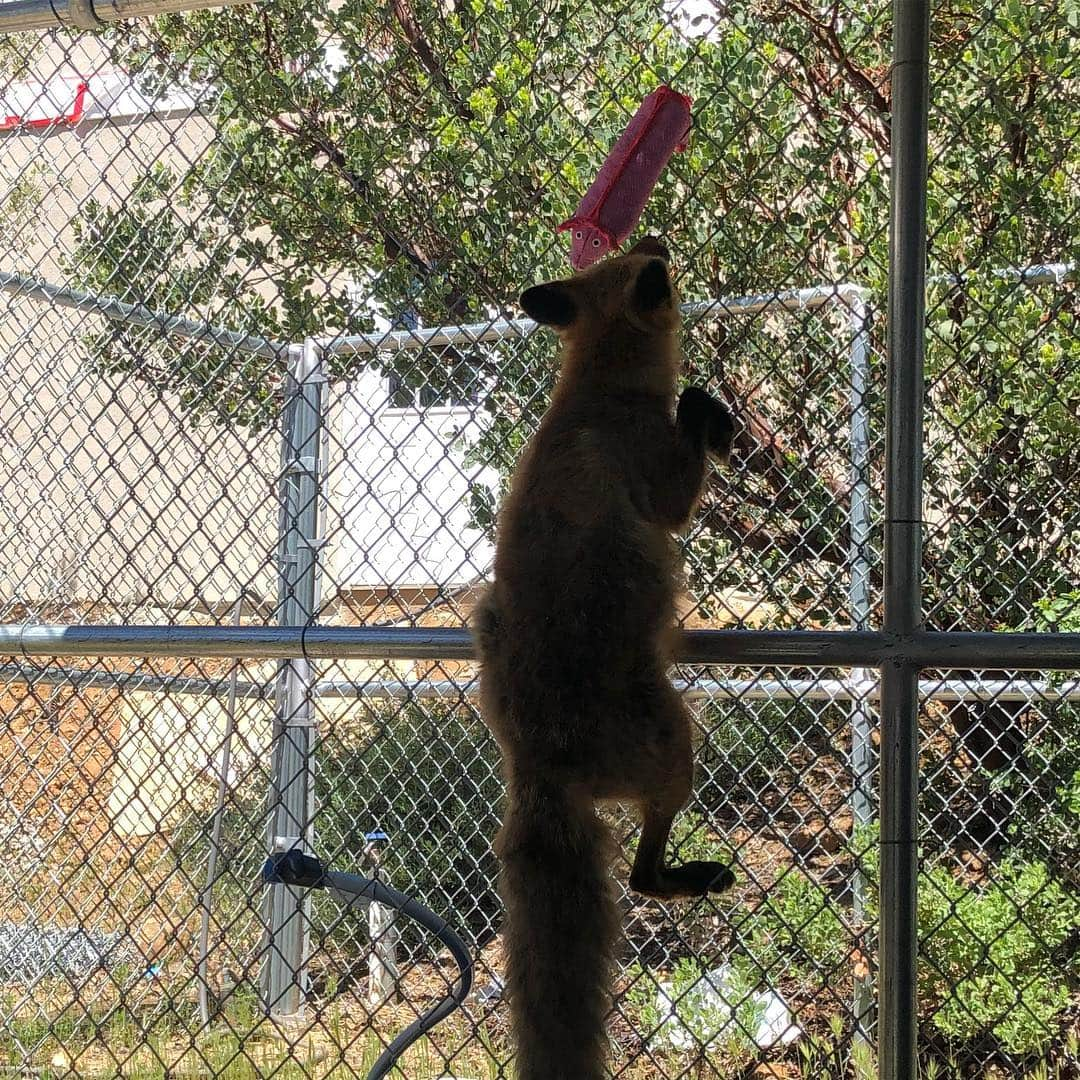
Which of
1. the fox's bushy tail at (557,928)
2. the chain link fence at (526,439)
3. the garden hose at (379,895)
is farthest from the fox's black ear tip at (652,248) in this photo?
the garden hose at (379,895)

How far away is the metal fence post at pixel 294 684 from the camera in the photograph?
183 inches

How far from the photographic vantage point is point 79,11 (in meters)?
3.16

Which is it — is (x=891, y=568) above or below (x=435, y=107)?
below

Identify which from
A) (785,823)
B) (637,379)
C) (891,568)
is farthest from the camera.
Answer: (785,823)

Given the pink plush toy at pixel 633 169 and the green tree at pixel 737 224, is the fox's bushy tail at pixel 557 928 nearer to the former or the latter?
the pink plush toy at pixel 633 169

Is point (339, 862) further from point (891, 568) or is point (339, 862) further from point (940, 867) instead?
point (891, 568)

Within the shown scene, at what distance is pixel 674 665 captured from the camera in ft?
8.73

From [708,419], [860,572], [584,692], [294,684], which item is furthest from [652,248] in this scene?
[294,684]

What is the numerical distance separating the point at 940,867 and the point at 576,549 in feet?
11.1

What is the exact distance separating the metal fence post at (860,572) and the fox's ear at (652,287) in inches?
36.4

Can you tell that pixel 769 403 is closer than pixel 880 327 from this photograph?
No

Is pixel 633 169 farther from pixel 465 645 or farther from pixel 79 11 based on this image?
pixel 79 11

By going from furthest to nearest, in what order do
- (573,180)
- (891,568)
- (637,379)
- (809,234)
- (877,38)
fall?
(877,38), (573,180), (809,234), (637,379), (891,568)

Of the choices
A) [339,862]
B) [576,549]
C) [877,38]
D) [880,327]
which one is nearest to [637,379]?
[576,549]
